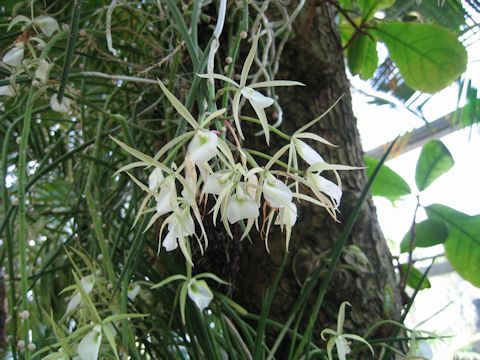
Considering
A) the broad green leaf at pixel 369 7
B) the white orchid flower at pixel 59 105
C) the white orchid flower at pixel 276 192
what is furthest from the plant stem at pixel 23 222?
the broad green leaf at pixel 369 7

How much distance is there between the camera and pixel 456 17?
0.98 m

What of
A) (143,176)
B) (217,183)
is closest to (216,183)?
(217,183)

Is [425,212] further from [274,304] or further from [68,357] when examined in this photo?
[68,357]

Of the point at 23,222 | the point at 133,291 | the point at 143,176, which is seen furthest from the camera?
the point at 143,176

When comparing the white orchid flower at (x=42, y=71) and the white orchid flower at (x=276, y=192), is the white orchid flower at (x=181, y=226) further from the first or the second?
the white orchid flower at (x=42, y=71)

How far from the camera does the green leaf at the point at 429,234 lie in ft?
2.26

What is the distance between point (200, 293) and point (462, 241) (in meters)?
0.50

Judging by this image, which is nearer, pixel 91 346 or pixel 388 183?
pixel 91 346

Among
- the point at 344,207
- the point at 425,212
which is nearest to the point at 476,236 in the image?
the point at 425,212

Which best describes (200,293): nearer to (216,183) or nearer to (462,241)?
(216,183)

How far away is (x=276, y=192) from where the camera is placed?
25cm

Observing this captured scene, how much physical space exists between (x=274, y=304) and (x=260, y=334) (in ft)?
0.43

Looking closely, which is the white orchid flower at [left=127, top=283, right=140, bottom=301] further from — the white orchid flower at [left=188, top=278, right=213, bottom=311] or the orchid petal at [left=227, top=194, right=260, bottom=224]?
the orchid petal at [left=227, top=194, right=260, bottom=224]

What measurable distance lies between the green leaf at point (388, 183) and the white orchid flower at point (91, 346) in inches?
22.3
